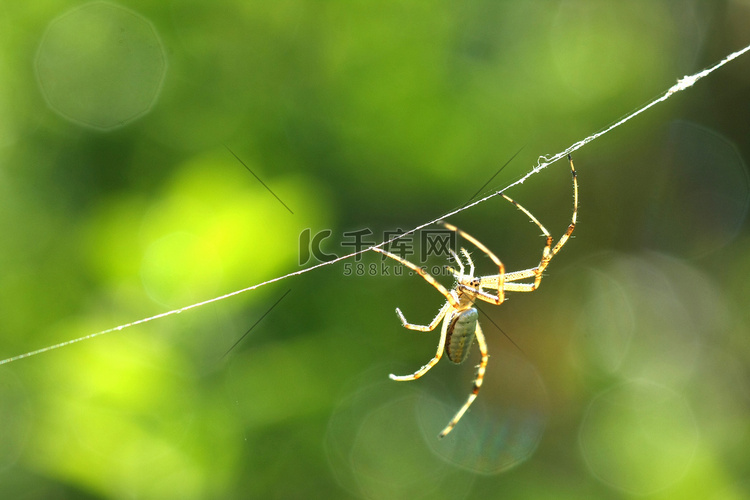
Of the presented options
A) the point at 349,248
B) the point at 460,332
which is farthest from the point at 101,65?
the point at 460,332

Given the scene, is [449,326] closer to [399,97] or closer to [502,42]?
[399,97]

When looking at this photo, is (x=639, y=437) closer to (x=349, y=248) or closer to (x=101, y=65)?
(x=349, y=248)

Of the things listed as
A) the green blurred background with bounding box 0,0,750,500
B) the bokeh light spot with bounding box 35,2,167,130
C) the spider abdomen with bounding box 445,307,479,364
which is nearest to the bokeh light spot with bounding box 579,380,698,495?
the green blurred background with bounding box 0,0,750,500

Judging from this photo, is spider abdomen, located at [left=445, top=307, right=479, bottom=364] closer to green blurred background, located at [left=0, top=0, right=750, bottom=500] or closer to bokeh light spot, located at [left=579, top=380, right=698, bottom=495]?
green blurred background, located at [left=0, top=0, right=750, bottom=500]

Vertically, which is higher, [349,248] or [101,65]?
[101,65]

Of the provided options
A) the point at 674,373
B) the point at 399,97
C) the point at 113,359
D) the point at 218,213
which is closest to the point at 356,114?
the point at 399,97

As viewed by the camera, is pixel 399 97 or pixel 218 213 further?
pixel 399 97
